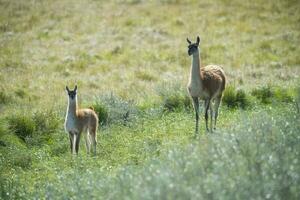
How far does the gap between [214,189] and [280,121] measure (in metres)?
3.59

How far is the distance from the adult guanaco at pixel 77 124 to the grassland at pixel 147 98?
0.44 meters

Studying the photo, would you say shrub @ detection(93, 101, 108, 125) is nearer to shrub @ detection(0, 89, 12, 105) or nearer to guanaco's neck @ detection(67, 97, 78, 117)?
guanaco's neck @ detection(67, 97, 78, 117)

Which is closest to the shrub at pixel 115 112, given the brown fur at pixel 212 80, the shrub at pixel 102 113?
the shrub at pixel 102 113

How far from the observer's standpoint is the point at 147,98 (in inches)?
682

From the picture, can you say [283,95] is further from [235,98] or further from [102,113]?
[102,113]

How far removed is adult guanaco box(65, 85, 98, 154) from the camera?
12.8m

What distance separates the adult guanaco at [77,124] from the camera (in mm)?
12750

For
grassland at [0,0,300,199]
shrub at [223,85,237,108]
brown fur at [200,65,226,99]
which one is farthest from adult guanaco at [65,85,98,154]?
shrub at [223,85,237,108]

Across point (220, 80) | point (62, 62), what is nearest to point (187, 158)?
point (220, 80)

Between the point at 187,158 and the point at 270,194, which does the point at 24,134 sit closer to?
the point at 187,158

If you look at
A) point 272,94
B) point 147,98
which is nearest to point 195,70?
point 147,98

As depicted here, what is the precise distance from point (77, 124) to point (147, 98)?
15.5 ft

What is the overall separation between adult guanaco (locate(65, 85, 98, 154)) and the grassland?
44 centimetres

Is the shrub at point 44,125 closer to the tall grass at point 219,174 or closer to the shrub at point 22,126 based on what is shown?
the shrub at point 22,126
